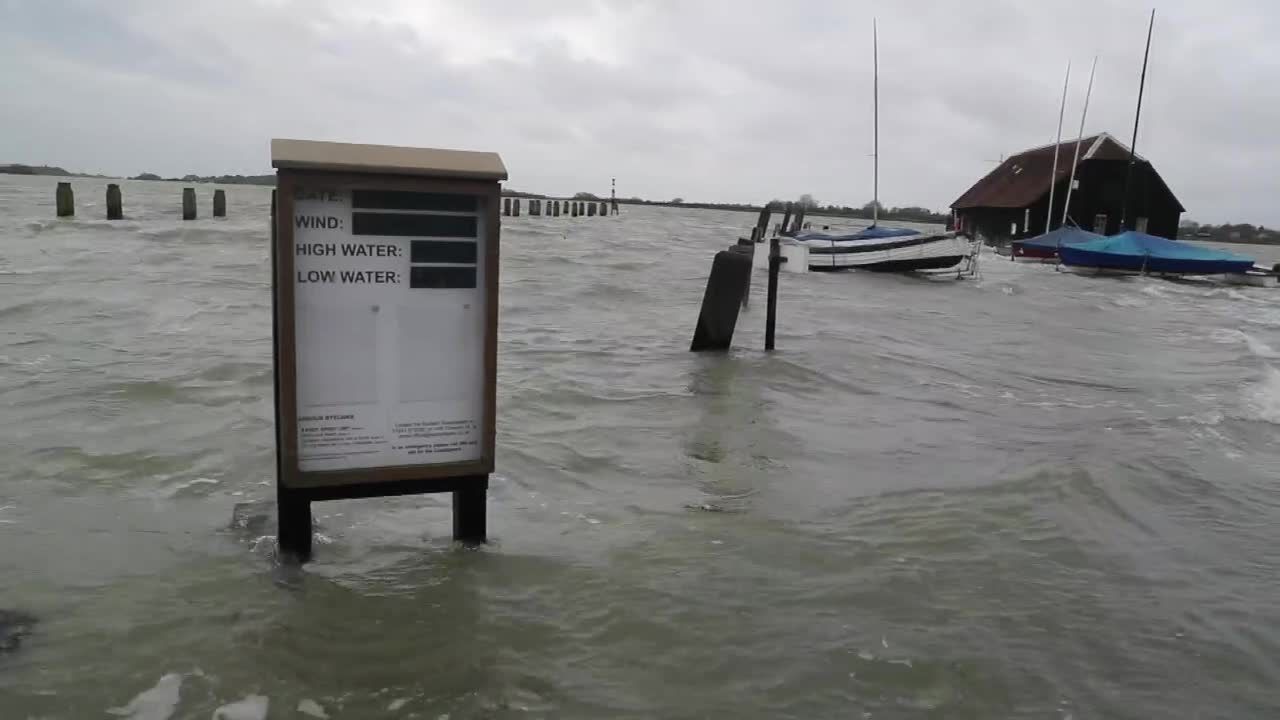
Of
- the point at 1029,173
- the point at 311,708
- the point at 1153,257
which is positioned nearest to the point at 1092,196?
the point at 1029,173

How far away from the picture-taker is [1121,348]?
13.8m

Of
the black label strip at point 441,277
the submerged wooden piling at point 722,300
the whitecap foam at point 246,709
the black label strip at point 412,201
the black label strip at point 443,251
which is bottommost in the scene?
the whitecap foam at point 246,709

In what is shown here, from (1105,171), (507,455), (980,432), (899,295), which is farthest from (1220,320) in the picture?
(1105,171)

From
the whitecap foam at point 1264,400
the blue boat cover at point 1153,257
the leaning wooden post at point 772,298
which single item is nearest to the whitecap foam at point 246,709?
the whitecap foam at point 1264,400

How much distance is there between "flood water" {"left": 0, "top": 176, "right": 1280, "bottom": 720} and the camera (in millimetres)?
3098

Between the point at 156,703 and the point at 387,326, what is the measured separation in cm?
146

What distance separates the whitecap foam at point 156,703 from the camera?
2770 mm

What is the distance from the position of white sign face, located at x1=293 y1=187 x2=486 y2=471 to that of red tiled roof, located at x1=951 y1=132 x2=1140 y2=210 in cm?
4691

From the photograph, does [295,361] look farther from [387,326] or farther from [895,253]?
[895,253]

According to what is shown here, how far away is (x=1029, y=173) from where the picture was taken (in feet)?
171

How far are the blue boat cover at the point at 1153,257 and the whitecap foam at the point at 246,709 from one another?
3393 centimetres

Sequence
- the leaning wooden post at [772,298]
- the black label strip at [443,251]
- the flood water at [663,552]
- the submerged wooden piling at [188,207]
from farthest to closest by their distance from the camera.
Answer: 1. the submerged wooden piling at [188,207]
2. the leaning wooden post at [772,298]
3. the black label strip at [443,251]
4. the flood water at [663,552]

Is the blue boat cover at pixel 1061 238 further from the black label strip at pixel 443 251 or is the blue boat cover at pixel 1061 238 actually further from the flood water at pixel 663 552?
the black label strip at pixel 443 251

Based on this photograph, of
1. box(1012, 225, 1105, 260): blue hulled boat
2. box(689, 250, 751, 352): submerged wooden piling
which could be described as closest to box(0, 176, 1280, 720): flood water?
box(689, 250, 751, 352): submerged wooden piling
